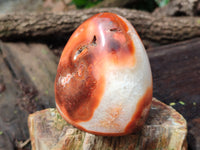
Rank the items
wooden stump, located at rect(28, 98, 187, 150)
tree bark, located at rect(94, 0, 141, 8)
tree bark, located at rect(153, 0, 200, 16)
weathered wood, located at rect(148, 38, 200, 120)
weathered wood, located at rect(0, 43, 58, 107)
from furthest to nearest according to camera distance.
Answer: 1. tree bark, located at rect(94, 0, 141, 8)
2. tree bark, located at rect(153, 0, 200, 16)
3. weathered wood, located at rect(0, 43, 58, 107)
4. weathered wood, located at rect(148, 38, 200, 120)
5. wooden stump, located at rect(28, 98, 187, 150)

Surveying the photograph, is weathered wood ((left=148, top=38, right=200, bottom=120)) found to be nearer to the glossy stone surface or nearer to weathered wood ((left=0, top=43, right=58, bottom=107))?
the glossy stone surface

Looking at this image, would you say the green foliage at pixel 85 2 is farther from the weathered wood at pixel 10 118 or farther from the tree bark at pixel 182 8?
the weathered wood at pixel 10 118

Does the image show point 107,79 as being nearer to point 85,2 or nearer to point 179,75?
point 179,75

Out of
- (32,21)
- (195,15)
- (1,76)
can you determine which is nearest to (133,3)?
(195,15)

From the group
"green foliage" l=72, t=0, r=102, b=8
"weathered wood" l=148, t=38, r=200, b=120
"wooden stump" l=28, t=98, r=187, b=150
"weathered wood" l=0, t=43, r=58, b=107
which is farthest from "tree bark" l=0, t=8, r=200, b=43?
"wooden stump" l=28, t=98, r=187, b=150

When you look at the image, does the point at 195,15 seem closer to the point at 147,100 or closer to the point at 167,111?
the point at 167,111

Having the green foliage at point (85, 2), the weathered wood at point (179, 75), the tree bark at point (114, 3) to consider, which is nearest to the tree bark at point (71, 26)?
the weathered wood at point (179, 75)
